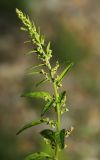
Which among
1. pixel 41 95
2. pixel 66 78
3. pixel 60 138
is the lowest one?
pixel 60 138

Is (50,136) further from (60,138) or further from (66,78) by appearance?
(66,78)

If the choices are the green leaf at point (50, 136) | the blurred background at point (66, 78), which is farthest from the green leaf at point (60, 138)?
the blurred background at point (66, 78)

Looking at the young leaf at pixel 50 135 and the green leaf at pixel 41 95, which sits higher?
the green leaf at pixel 41 95

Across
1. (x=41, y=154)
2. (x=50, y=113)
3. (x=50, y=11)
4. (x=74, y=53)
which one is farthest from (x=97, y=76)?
(x=41, y=154)

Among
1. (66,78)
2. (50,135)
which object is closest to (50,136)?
(50,135)

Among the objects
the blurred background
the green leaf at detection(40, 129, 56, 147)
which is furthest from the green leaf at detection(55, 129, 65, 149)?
the blurred background

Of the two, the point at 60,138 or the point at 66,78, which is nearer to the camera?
the point at 60,138

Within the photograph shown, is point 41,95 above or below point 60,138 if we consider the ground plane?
above

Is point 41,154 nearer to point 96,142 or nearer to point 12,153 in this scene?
point 12,153

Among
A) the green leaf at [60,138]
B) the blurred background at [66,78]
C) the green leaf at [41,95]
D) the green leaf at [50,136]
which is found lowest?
the green leaf at [60,138]

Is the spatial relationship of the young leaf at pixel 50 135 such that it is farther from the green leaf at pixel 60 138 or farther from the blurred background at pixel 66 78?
the blurred background at pixel 66 78
